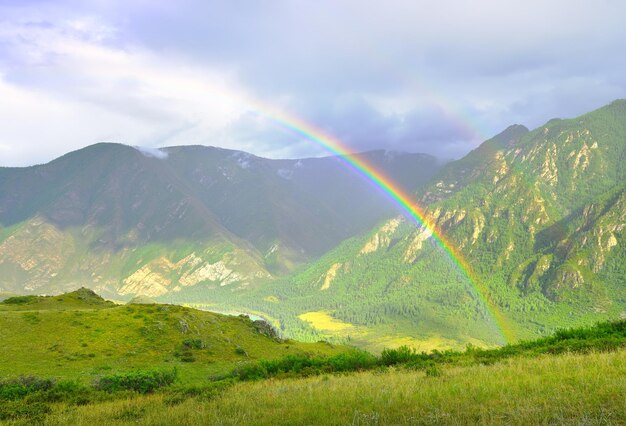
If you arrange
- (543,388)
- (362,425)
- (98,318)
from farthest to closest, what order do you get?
(98,318), (543,388), (362,425)

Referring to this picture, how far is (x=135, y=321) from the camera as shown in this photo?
150 ft

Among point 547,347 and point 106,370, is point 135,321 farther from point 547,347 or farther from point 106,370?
point 547,347

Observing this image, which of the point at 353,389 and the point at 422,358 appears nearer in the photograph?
the point at 353,389

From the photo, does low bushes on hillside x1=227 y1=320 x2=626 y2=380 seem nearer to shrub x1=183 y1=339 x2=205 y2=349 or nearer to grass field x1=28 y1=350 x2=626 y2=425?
grass field x1=28 y1=350 x2=626 y2=425

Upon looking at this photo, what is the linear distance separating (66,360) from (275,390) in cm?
2796

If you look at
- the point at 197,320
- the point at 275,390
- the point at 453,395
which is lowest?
the point at 197,320

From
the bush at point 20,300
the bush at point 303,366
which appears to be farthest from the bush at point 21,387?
the bush at point 20,300

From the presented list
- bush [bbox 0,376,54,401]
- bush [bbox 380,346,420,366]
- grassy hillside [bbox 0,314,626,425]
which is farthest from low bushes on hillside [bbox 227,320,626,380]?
bush [bbox 0,376,54,401]

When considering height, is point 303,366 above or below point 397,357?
below

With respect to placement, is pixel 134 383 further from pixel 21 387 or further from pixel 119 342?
pixel 119 342

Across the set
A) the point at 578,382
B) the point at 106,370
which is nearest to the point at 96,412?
the point at 578,382

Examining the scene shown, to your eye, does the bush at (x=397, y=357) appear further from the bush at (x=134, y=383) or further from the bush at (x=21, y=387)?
the bush at (x=21, y=387)

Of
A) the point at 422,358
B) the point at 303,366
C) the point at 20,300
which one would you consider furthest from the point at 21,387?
the point at 20,300

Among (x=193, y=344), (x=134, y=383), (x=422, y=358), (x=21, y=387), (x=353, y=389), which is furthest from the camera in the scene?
(x=193, y=344)
